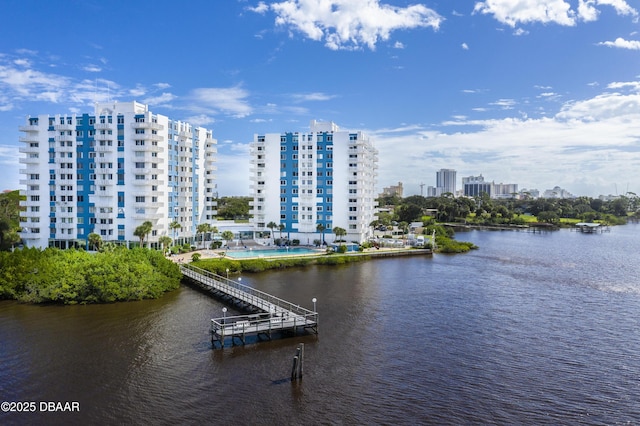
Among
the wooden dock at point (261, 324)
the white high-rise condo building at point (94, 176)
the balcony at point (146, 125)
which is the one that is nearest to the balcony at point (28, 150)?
the white high-rise condo building at point (94, 176)

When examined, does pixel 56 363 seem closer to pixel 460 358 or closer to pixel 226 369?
pixel 226 369

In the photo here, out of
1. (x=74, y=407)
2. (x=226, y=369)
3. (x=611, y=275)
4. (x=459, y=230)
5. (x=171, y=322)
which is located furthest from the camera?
(x=459, y=230)

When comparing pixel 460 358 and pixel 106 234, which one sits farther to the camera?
pixel 106 234

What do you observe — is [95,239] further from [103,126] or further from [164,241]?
[103,126]

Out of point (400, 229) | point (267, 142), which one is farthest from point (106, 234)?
point (400, 229)

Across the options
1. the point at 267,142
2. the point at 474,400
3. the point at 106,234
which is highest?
the point at 267,142
